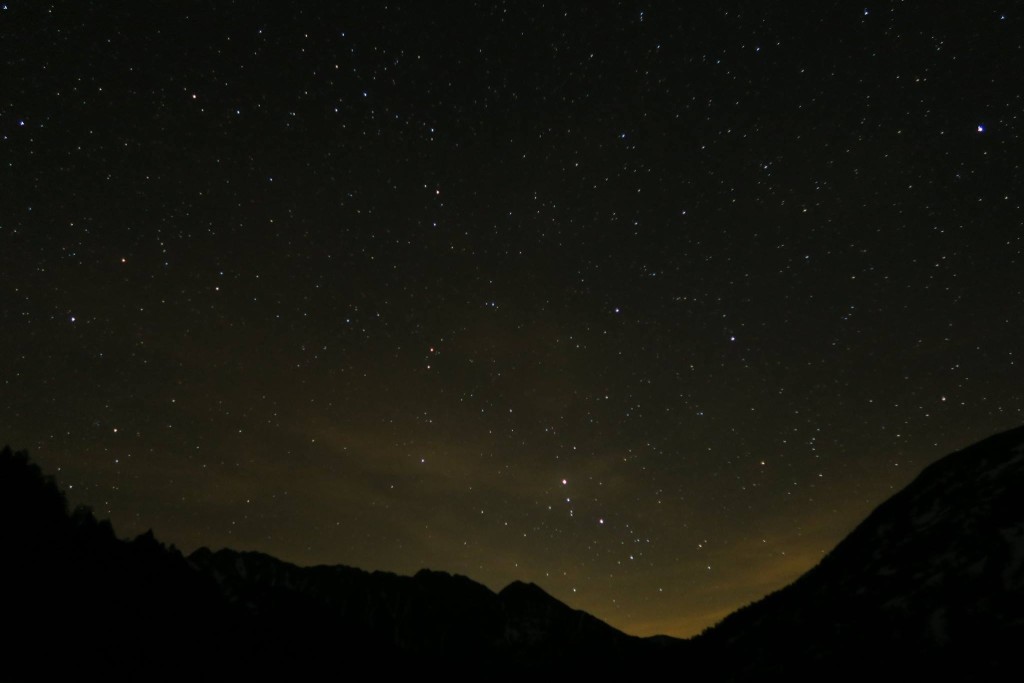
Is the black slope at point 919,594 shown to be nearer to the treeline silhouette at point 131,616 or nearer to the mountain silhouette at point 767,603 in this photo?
the mountain silhouette at point 767,603

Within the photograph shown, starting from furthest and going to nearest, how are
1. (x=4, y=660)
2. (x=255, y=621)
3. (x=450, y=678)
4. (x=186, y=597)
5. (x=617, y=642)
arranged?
1. (x=617, y=642)
2. (x=450, y=678)
3. (x=255, y=621)
4. (x=186, y=597)
5. (x=4, y=660)

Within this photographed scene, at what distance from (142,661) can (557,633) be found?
554 ft

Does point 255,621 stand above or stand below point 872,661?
above

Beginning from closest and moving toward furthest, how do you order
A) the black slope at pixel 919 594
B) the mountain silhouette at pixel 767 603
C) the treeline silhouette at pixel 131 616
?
the black slope at pixel 919 594 → the mountain silhouette at pixel 767 603 → the treeline silhouette at pixel 131 616

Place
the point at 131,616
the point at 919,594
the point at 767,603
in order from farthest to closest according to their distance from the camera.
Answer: the point at 131,616
the point at 767,603
the point at 919,594

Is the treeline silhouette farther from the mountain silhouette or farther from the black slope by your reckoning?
the black slope

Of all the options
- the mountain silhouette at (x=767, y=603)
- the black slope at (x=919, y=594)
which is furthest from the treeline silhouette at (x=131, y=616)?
the black slope at (x=919, y=594)

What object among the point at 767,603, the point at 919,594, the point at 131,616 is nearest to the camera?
the point at 919,594

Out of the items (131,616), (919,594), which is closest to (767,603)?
(919,594)

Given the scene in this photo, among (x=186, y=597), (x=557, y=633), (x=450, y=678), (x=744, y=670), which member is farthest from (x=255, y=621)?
(x=557, y=633)

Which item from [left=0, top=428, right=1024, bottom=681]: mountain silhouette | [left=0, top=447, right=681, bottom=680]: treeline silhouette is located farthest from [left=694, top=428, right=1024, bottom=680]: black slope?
[left=0, top=447, right=681, bottom=680]: treeline silhouette

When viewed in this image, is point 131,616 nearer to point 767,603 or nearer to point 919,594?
point 767,603

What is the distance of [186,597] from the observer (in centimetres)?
5356

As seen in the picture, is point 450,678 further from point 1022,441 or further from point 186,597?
point 1022,441
